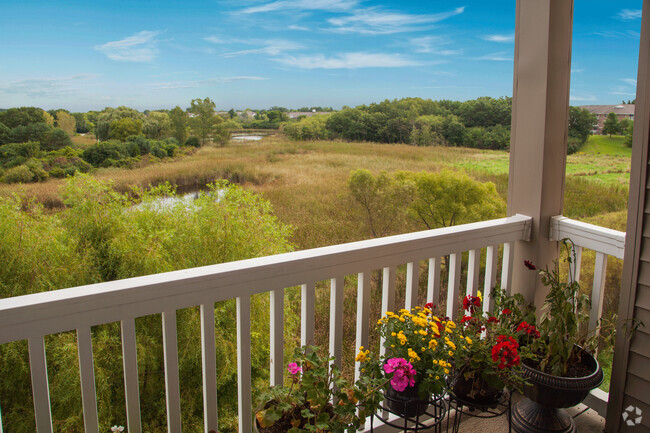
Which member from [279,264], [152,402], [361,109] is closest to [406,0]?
[361,109]

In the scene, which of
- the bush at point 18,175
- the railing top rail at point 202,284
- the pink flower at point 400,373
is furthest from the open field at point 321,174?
the pink flower at point 400,373

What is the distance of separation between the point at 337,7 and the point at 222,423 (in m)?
2.74

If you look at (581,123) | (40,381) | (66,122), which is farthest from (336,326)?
(581,123)

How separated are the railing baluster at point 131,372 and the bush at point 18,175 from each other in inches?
50.0

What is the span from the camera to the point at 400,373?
1347 mm

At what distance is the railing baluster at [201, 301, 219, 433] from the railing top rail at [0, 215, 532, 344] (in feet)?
0.22

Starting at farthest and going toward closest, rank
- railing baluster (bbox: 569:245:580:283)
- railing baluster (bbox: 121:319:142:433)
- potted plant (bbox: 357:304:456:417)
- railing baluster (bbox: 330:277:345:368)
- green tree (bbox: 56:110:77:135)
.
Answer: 1. green tree (bbox: 56:110:77:135)
2. railing baluster (bbox: 569:245:580:283)
3. railing baluster (bbox: 330:277:345:368)
4. potted plant (bbox: 357:304:456:417)
5. railing baluster (bbox: 121:319:142:433)

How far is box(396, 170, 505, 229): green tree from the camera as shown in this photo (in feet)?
10.6

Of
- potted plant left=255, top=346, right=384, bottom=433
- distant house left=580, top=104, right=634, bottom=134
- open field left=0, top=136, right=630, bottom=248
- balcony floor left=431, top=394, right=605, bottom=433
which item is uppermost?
distant house left=580, top=104, right=634, bottom=134

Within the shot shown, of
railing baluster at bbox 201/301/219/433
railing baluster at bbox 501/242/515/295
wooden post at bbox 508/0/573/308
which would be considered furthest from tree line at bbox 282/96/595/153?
railing baluster at bbox 201/301/219/433

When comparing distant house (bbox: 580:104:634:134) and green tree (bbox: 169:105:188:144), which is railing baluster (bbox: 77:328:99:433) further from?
distant house (bbox: 580:104:634:134)

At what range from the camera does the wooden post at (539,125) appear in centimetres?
198

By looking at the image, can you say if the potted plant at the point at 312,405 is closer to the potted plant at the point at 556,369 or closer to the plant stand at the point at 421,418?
the plant stand at the point at 421,418

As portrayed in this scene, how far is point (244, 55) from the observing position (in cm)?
264
